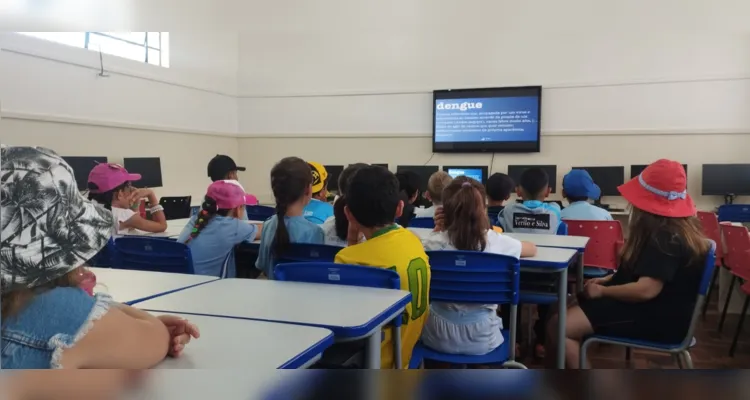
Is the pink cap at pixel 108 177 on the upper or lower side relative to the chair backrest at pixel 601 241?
upper

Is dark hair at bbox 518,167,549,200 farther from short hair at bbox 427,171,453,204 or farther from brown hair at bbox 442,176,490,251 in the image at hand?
brown hair at bbox 442,176,490,251

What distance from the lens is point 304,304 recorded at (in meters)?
1.32

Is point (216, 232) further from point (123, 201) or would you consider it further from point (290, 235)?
point (123, 201)

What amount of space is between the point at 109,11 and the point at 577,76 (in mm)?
6272

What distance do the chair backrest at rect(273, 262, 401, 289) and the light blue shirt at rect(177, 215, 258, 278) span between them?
0.86 meters

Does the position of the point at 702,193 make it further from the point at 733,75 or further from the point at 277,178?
the point at 277,178

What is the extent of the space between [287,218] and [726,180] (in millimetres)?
5069

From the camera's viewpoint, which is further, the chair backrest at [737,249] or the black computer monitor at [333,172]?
the black computer monitor at [333,172]

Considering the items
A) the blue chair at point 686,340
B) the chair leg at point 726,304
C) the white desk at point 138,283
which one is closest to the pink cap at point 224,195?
the white desk at point 138,283

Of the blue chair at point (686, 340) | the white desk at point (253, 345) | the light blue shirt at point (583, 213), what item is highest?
the light blue shirt at point (583, 213)

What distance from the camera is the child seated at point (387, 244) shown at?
162 centimetres

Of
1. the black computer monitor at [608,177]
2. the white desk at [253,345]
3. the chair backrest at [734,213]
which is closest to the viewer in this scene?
the white desk at [253,345]

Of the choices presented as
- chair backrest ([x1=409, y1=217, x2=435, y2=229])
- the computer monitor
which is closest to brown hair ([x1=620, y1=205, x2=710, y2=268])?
chair backrest ([x1=409, y1=217, x2=435, y2=229])

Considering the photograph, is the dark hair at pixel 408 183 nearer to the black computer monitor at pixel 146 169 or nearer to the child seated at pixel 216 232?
the child seated at pixel 216 232
